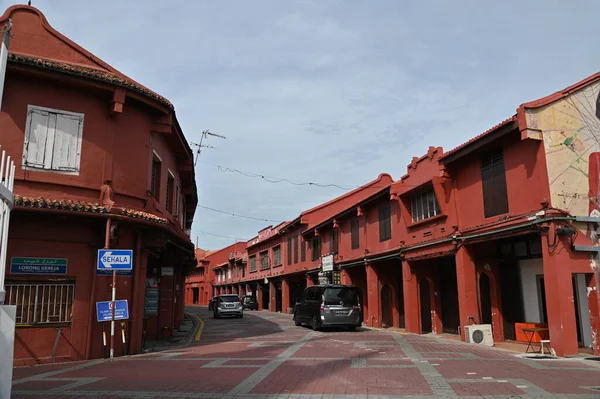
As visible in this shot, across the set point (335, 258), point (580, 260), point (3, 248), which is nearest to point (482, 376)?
point (580, 260)

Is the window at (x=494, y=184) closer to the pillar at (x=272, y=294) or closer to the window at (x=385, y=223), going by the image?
the window at (x=385, y=223)

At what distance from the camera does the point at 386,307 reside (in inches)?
944

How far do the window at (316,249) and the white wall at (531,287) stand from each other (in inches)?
707

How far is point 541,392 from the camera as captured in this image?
7.74m

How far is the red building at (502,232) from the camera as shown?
12633mm

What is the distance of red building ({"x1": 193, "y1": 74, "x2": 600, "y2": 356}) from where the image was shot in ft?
41.4

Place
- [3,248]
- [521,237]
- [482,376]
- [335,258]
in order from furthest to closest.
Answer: [335,258] < [521,237] < [482,376] < [3,248]

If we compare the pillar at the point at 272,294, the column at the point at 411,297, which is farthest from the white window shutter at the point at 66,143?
the pillar at the point at 272,294

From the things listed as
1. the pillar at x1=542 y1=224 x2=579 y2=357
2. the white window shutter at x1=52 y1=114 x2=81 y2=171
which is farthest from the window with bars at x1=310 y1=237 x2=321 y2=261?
the white window shutter at x1=52 y1=114 x2=81 y2=171

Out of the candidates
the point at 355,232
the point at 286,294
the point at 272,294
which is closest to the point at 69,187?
the point at 355,232

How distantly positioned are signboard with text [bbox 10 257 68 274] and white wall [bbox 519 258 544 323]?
13863 millimetres

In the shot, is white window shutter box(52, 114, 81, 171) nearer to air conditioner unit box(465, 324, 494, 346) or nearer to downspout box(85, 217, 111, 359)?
downspout box(85, 217, 111, 359)

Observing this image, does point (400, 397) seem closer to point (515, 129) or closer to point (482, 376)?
point (482, 376)

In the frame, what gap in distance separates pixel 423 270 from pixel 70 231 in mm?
13611
